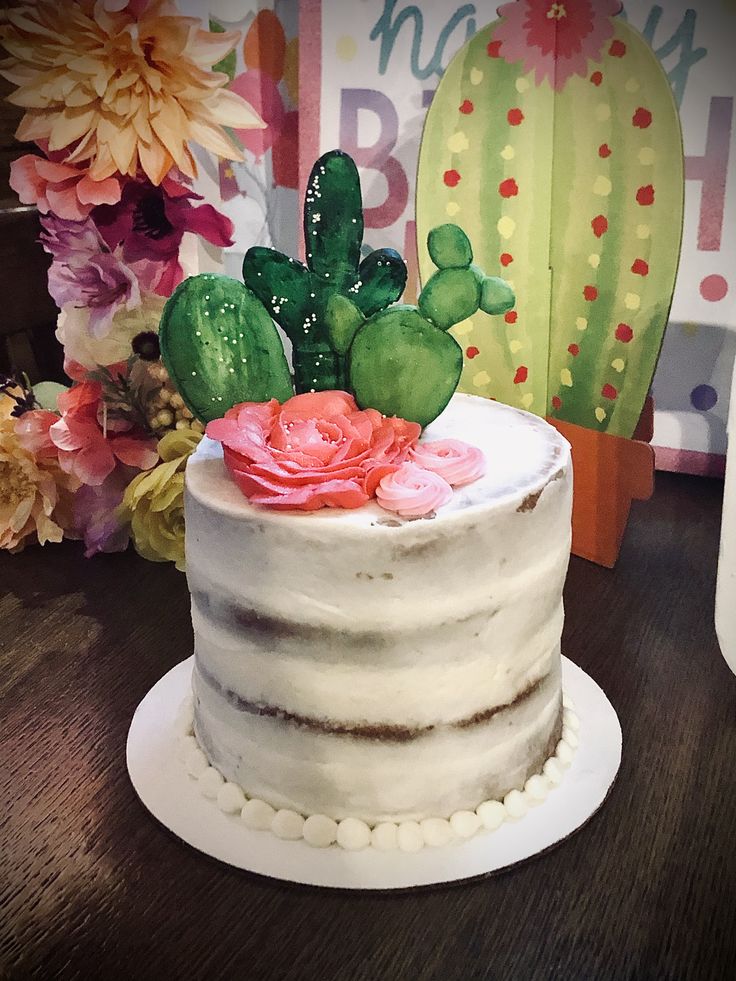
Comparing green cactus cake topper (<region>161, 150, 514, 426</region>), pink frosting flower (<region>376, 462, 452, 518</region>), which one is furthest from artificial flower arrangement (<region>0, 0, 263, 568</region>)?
pink frosting flower (<region>376, 462, 452, 518</region>)

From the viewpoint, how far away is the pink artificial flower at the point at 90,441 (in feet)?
3.72

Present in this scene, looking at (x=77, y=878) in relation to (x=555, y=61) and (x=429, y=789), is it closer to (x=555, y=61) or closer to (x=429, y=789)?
(x=429, y=789)

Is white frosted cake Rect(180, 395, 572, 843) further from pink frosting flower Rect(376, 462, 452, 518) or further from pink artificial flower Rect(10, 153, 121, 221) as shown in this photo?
pink artificial flower Rect(10, 153, 121, 221)

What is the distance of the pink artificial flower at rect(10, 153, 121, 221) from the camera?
40.5 inches

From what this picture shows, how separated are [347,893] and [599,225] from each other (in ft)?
2.62

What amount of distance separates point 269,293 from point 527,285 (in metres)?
0.48

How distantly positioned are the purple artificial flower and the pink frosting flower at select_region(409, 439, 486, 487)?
51cm

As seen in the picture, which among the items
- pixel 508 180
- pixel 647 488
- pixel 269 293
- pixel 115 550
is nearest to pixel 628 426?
pixel 647 488

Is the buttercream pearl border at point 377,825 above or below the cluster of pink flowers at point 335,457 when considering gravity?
below

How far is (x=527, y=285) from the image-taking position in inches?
44.8

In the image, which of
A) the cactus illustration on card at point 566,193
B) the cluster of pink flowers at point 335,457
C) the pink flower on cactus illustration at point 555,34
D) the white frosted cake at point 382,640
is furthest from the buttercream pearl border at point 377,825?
the pink flower on cactus illustration at point 555,34

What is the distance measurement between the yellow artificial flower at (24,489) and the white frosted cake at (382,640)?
0.50 m

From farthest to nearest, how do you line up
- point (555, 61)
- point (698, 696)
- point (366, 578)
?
point (555, 61) → point (698, 696) → point (366, 578)

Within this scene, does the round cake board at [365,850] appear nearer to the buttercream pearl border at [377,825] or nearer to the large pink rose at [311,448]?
the buttercream pearl border at [377,825]
